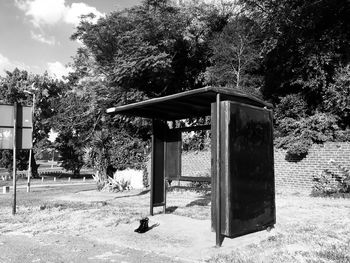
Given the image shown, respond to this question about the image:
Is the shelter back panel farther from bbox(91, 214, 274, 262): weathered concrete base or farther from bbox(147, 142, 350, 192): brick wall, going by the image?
bbox(147, 142, 350, 192): brick wall

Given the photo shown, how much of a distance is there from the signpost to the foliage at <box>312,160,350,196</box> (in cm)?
1021

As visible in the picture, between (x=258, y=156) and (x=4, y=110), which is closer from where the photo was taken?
(x=258, y=156)

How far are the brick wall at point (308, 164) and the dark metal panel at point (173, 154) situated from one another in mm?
7409

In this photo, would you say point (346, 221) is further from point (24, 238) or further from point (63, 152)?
point (63, 152)

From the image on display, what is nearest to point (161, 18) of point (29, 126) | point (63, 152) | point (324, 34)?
Answer: point (324, 34)

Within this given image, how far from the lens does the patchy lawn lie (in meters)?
6.21

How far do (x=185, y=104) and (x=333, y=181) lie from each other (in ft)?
28.0

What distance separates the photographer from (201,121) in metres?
20.8

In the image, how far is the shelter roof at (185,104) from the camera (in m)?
7.23

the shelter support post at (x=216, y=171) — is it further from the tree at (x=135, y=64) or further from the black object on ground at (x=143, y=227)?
the tree at (x=135, y=64)

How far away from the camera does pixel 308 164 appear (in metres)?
15.6

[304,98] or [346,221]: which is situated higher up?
[304,98]

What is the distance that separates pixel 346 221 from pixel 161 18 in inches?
669

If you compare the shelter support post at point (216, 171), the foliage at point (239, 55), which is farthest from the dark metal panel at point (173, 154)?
the foliage at point (239, 55)
